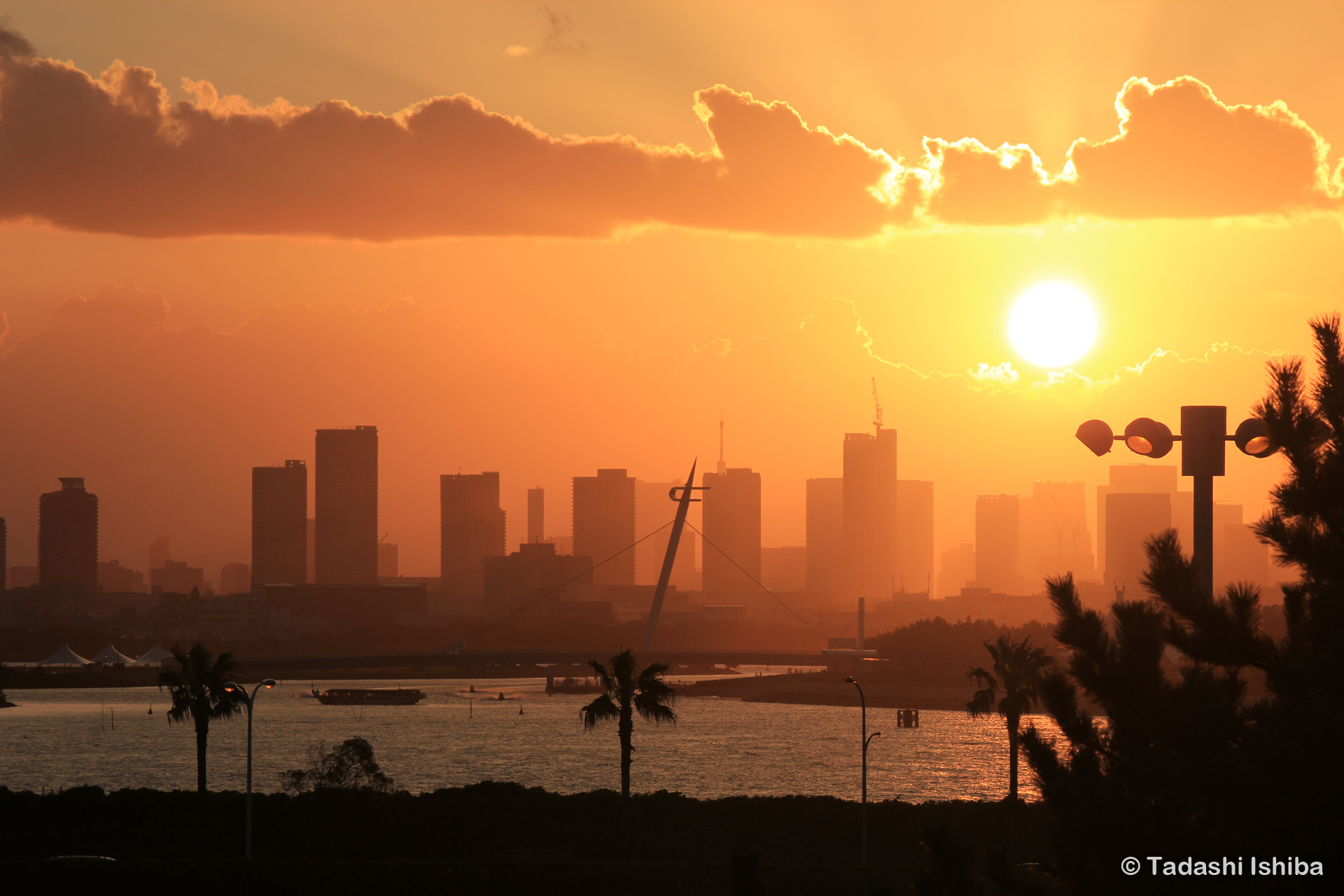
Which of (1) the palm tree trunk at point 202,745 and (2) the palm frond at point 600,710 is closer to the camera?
(2) the palm frond at point 600,710

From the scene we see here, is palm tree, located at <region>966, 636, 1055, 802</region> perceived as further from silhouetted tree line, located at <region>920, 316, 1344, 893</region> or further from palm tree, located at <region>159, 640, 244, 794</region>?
silhouetted tree line, located at <region>920, 316, 1344, 893</region>

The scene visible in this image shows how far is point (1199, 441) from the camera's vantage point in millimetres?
10898

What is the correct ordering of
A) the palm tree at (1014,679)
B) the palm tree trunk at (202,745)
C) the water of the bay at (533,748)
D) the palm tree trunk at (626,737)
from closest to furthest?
the palm tree trunk at (626,737) → the palm tree at (1014,679) → the palm tree trunk at (202,745) → the water of the bay at (533,748)

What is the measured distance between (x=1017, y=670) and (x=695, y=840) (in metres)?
15.8

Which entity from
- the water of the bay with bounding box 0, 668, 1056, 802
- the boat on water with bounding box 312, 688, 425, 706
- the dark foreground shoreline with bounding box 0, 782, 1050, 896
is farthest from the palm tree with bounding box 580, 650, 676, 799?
the boat on water with bounding box 312, 688, 425, 706

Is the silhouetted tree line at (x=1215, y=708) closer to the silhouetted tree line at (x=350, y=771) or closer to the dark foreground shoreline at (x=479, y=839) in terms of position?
the dark foreground shoreline at (x=479, y=839)

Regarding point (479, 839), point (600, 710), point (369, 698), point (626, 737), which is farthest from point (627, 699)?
point (369, 698)

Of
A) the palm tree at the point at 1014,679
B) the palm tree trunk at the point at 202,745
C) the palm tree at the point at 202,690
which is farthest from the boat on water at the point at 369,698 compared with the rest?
the palm tree at the point at 1014,679

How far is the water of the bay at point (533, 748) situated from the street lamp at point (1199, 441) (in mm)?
48762

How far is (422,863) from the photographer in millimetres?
38781

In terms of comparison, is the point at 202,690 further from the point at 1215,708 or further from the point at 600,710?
the point at 1215,708

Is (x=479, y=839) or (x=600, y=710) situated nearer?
(x=479, y=839)

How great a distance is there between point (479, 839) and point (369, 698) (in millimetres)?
120645

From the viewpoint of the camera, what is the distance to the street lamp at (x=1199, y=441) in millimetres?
10766
